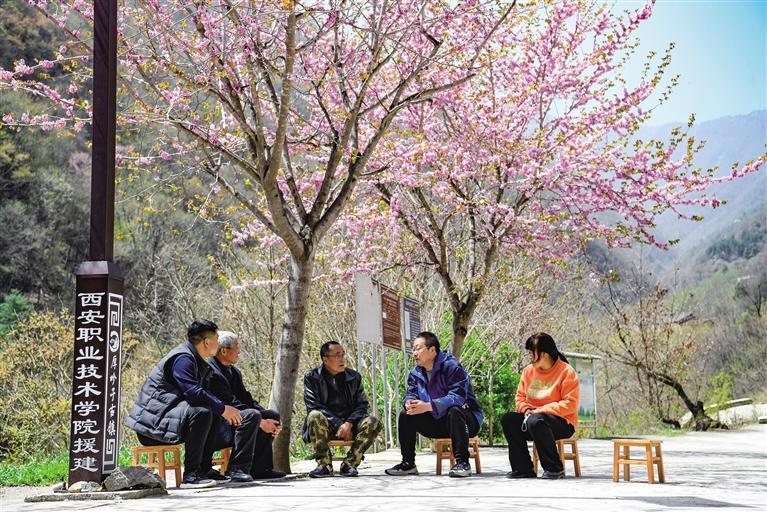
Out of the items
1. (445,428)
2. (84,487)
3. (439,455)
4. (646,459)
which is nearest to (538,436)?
(646,459)

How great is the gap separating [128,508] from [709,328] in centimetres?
3842

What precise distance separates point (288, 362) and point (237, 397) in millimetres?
1160

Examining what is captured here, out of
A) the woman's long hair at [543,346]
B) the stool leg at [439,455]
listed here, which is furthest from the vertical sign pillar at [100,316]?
the woman's long hair at [543,346]

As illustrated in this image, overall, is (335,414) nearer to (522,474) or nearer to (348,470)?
(348,470)

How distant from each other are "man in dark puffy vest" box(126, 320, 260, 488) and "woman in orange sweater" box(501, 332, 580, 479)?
2400 millimetres

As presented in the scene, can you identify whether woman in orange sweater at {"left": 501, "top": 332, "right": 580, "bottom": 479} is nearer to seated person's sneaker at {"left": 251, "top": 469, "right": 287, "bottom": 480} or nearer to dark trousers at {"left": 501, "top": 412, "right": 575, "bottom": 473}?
dark trousers at {"left": 501, "top": 412, "right": 575, "bottom": 473}

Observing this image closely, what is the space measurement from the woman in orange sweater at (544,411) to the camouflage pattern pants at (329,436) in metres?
1.32

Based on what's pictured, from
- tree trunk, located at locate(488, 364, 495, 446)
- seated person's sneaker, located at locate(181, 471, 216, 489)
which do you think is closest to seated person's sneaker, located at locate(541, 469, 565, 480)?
seated person's sneaker, located at locate(181, 471, 216, 489)

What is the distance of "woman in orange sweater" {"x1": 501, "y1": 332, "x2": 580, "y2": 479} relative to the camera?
8.02 meters

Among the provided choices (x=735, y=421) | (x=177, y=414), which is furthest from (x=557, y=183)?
(x=735, y=421)

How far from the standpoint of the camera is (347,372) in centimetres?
908

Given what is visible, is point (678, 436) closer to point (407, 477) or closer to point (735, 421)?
point (735, 421)

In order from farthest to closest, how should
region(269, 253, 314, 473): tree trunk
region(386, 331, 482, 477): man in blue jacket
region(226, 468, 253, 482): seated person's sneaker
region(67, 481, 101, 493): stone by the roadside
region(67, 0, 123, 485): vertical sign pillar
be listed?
region(269, 253, 314, 473): tree trunk < region(386, 331, 482, 477): man in blue jacket < region(226, 468, 253, 482): seated person's sneaker < region(67, 0, 123, 485): vertical sign pillar < region(67, 481, 101, 493): stone by the roadside

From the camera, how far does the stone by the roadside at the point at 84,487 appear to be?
663 cm
